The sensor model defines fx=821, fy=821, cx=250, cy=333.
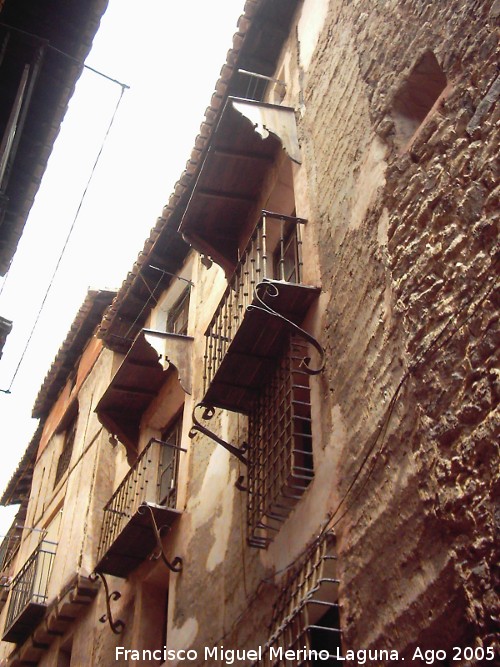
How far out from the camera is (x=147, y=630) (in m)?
9.82

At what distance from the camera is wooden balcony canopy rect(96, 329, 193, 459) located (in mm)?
10758

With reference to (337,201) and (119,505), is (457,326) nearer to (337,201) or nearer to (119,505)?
(337,201)

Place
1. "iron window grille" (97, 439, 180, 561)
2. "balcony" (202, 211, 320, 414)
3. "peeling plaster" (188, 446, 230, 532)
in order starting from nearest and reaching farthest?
"balcony" (202, 211, 320, 414)
"peeling plaster" (188, 446, 230, 532)
"iron window grille" (97, 439, 180, 561)

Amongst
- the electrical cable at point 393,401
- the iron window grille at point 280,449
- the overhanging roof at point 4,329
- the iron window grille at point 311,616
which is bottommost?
the iron window grille at point 311,616

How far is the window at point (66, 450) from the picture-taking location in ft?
53.3

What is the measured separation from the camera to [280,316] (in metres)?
6.85

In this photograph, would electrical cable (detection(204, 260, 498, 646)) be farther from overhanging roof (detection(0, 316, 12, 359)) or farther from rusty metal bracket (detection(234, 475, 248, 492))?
overhanging roof (detection(0, 316, 12, 359))

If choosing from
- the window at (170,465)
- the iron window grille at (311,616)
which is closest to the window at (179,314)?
the window at (170,465)

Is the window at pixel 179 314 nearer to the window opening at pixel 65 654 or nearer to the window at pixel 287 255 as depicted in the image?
the window at pixel 287 255

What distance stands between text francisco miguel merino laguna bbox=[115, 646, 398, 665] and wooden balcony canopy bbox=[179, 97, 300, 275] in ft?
15.0

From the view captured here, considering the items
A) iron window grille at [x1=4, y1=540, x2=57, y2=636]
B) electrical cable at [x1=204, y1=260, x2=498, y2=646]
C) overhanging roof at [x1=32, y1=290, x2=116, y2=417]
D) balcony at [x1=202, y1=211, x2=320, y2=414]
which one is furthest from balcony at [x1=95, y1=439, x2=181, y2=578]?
overhanging roof at [x1=32, y1=290, x2=116, y2=417]

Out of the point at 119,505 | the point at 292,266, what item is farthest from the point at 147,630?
the point at 292,266

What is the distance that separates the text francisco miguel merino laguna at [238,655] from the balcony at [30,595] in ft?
10.9

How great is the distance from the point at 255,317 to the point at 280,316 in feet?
1.16
